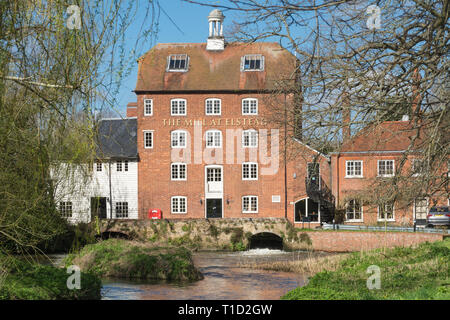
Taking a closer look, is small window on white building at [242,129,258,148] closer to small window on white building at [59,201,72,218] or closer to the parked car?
the parked car

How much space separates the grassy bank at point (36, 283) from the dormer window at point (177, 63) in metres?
26.0

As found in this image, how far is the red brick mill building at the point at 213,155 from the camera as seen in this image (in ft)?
123

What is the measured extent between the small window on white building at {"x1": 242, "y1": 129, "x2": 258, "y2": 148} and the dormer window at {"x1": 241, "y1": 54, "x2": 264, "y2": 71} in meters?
4.18

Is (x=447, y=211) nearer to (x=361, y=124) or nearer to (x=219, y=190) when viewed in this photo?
(x=219, y=190)

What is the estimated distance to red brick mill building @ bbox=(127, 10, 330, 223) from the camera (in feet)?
123

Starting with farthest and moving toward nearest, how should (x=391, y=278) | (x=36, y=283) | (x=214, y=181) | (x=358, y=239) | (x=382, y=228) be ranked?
(x=214, y=181) < (x=358, y=239) < (x=382, y=228) < (x=391, y=278) < (x=36, y=283)

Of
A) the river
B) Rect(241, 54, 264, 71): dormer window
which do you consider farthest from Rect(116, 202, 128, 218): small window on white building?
the river

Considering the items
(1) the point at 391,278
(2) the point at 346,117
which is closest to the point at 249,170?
(1) the point at 391,278

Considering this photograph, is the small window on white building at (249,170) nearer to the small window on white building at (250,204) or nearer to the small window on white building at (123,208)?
the small window on white building at (250,204)

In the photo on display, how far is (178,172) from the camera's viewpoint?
1487 inches

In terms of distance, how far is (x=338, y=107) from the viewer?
35.2ft

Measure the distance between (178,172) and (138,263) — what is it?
17.5m

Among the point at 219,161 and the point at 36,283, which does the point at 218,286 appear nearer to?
the point at 36,283
